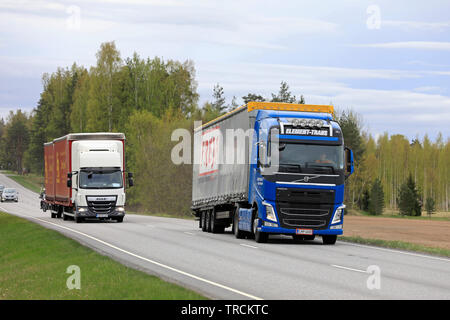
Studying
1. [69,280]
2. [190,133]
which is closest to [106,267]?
[69,280]

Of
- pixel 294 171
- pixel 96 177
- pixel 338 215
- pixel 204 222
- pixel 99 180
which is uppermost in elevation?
pixel 294 171

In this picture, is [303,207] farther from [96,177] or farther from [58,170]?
[58,170]

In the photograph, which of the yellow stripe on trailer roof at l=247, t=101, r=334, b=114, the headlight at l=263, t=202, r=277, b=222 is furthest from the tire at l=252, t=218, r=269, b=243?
the yellow stripe on trailer roof at l=247, t=101, r=334, b=114

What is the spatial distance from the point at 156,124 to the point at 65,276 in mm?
69964

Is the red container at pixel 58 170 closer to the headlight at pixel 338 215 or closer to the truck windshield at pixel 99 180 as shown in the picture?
the truck windshield at pixel 99 180

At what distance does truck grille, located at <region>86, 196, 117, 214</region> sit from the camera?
3727 cm

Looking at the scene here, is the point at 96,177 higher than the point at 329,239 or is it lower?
higher

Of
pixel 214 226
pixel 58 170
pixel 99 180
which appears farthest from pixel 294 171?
pixel 58 170

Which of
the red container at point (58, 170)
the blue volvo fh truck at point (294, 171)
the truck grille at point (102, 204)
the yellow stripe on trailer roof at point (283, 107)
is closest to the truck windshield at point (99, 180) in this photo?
the truck grille at point (102, 204)

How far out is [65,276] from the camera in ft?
52.4

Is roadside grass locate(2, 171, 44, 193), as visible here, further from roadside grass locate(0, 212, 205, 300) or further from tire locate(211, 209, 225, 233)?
roadside grass locate(0, 212, 205, 300)

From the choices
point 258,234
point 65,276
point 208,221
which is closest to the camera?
point 65,276

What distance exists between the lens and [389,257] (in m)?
20.5
